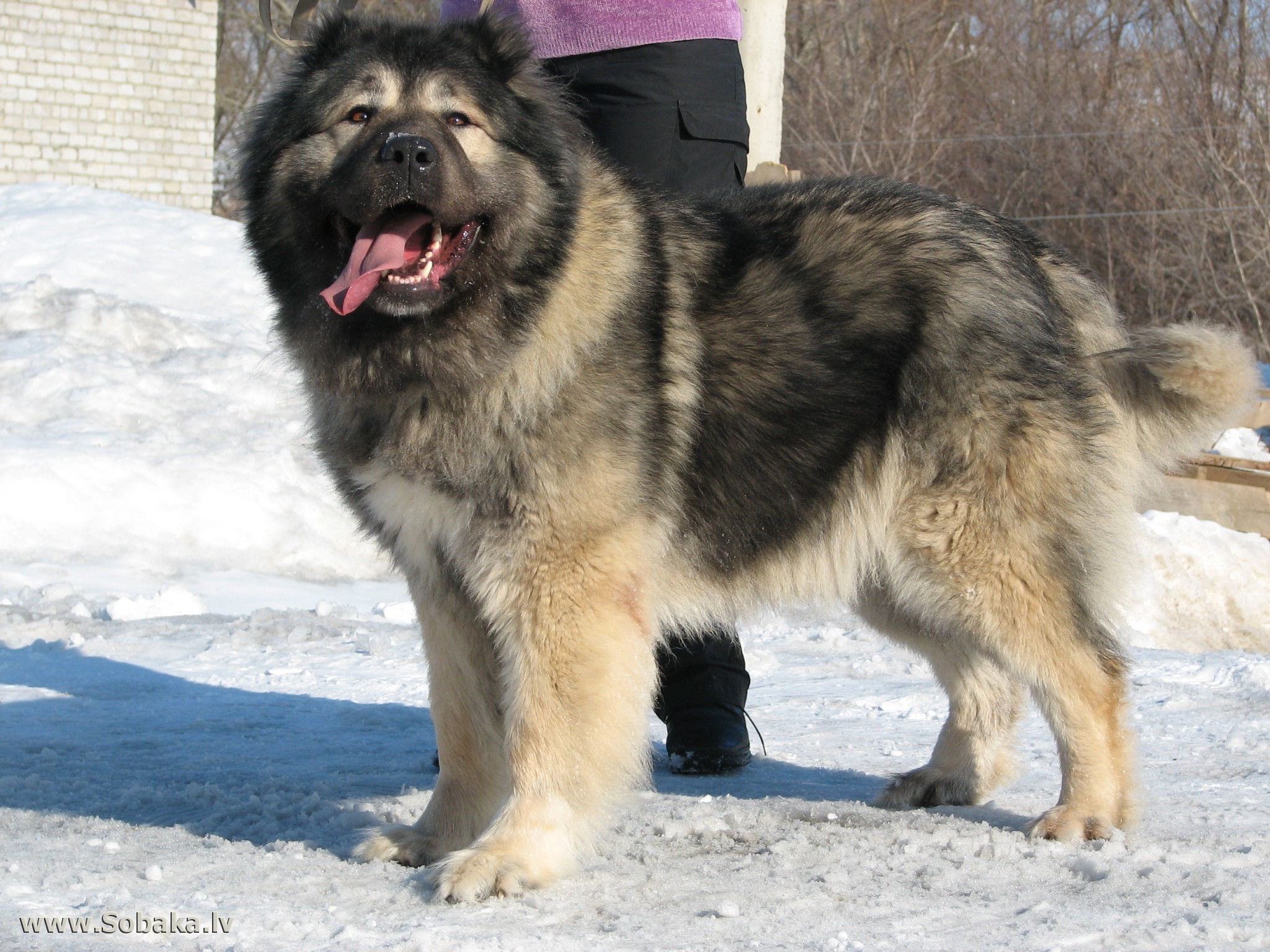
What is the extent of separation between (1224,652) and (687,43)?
3.05m

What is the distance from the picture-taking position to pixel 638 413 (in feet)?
9.02

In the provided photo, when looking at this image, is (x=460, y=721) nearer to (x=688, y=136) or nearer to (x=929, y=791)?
(x=929, y=791)

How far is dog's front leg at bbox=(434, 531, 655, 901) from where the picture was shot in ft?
8.62

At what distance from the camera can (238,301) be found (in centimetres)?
1062

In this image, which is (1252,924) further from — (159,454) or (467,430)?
(159,454)

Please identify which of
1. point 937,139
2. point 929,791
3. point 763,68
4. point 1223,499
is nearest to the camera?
point 929,791

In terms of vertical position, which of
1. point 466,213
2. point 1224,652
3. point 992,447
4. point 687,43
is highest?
point 687,43

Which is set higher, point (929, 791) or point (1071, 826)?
point (1071, 826)

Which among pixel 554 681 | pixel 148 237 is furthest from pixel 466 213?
pixel 148 237

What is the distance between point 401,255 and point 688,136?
1287 mm

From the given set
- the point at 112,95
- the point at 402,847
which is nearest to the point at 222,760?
the point at 402,847

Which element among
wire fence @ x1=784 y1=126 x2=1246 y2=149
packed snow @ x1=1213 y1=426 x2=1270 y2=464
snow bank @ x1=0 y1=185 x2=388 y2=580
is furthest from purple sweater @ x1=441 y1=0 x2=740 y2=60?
wire fence @ x1=784 y1=126 x2=1246 y2=149

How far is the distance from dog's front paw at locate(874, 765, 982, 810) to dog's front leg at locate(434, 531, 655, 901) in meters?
0.97

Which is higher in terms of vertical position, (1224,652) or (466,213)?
(466,213)
